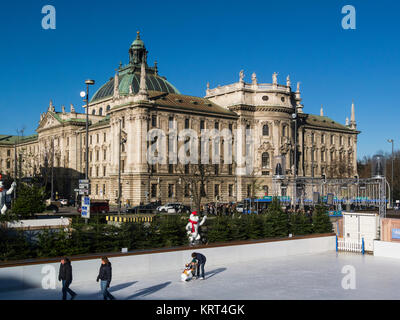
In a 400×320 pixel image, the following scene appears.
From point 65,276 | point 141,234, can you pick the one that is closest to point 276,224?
point 141,234

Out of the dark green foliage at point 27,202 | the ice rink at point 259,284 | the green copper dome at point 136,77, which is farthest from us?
the green copper dome at point 136,77

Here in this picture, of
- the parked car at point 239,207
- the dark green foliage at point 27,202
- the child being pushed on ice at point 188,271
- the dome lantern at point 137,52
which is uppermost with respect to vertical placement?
the dome lantern at point 137,52

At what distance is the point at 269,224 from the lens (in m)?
29.4

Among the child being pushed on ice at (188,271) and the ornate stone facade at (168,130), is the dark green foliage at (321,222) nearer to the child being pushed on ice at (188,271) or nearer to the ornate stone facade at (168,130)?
the child being pushed on ice at (188,271)

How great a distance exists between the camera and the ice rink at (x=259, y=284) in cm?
1740

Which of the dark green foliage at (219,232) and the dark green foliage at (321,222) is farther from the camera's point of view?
the dark green foliage at (321,222)

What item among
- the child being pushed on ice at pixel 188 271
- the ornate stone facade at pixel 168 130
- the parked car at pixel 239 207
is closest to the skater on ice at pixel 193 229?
the child being pushed on ice at pixel 188 271

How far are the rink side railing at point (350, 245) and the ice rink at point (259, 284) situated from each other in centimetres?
397

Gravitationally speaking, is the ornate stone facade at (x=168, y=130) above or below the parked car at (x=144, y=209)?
above

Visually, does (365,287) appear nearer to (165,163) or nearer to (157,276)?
(157,276)

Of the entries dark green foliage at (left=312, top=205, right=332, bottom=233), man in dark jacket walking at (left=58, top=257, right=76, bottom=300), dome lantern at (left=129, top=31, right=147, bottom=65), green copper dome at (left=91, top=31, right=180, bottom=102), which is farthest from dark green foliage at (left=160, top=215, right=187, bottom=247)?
dome lantern at (left=129, top=31, right=147, bottom=65)
